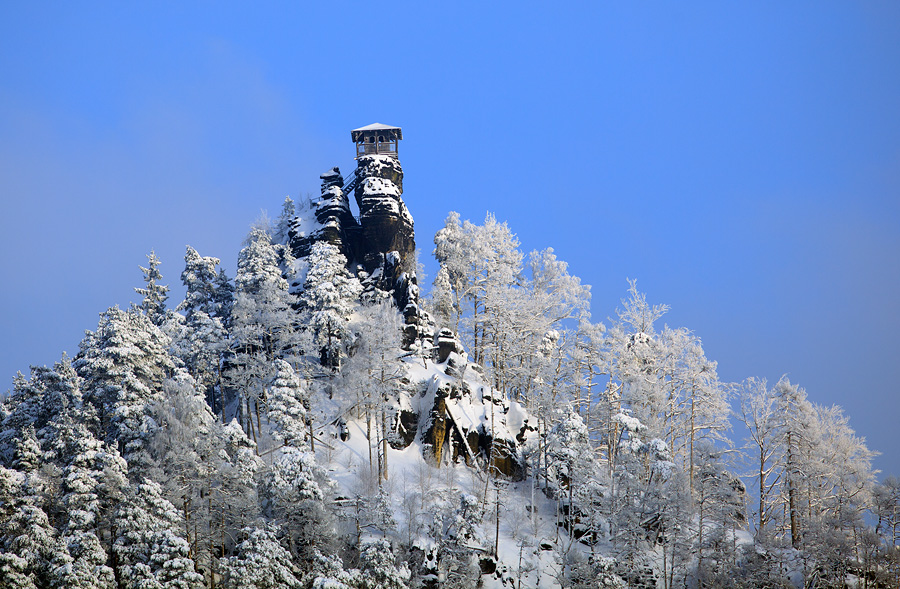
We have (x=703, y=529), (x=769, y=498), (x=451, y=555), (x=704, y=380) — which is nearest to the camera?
(x=451, y=555)

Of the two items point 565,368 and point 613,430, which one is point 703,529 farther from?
point 565,368

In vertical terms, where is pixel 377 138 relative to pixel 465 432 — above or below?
above

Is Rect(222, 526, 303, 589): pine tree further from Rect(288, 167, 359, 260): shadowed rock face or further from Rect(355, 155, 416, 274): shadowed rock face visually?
Rect(288, 167, 359, 260): shadowed rock face

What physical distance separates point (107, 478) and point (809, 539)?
41.0 metres

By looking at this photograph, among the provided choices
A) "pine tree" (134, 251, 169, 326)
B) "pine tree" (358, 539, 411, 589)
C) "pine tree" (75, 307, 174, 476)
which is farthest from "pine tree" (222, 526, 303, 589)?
"pine tree" (134, 251, 169, 326)

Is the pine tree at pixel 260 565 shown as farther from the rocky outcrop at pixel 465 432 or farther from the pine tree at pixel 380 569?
the rocky outcrop at pixel 465 432

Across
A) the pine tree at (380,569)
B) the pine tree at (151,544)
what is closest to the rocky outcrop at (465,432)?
the pine tree at (380,569)

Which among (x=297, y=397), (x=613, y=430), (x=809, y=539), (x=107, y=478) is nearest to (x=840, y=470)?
(x=809, y=539)

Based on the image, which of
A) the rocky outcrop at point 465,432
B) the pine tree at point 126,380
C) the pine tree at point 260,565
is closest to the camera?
the pine tree at point 260,565

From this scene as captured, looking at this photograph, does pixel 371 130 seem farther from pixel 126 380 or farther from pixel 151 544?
pixel 151 544

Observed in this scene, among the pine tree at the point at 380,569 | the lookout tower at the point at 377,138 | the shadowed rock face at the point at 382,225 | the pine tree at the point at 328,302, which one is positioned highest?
the lookout tower at the point at 377,138

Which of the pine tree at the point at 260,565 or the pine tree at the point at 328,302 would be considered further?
the pine tree at the point at 328,302

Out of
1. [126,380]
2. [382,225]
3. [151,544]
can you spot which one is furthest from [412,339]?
[151,544]

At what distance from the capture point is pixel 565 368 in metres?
57.0
